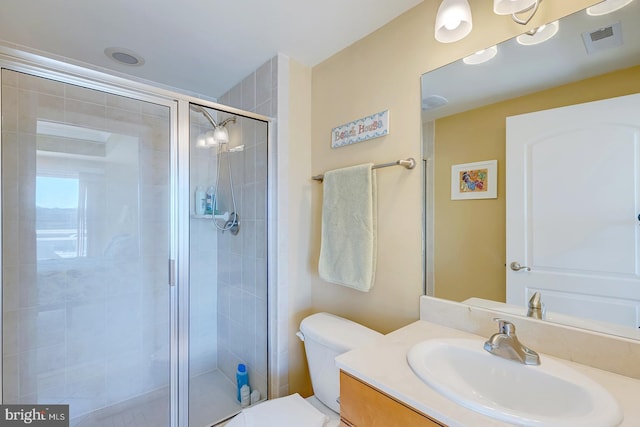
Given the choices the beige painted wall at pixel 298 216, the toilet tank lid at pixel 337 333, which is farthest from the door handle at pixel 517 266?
the beige painted wall at pixel 298 216

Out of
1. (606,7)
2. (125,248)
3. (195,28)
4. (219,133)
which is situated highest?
(195,28)

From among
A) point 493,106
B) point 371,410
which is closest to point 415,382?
point 371,410

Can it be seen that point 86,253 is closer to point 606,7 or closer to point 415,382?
point 415,382

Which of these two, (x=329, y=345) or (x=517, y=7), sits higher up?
(x=517, y=7)

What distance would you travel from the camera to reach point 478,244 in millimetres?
1157

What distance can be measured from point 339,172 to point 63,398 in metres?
2.07

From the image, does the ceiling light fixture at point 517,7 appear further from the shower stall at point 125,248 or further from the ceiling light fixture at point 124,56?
the ceiling light fixture at point 124,56

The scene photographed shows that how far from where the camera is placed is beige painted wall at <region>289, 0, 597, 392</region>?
1220 mm

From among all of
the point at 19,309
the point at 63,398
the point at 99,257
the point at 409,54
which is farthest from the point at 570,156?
the point at 63,398

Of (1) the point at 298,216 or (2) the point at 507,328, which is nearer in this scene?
(2) the point at 507,328

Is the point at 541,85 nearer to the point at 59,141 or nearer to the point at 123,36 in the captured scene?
the point at 123,36

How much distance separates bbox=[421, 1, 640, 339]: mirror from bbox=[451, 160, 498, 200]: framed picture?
20 millimetres

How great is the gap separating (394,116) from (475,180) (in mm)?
485

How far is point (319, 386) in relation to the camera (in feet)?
4.45
